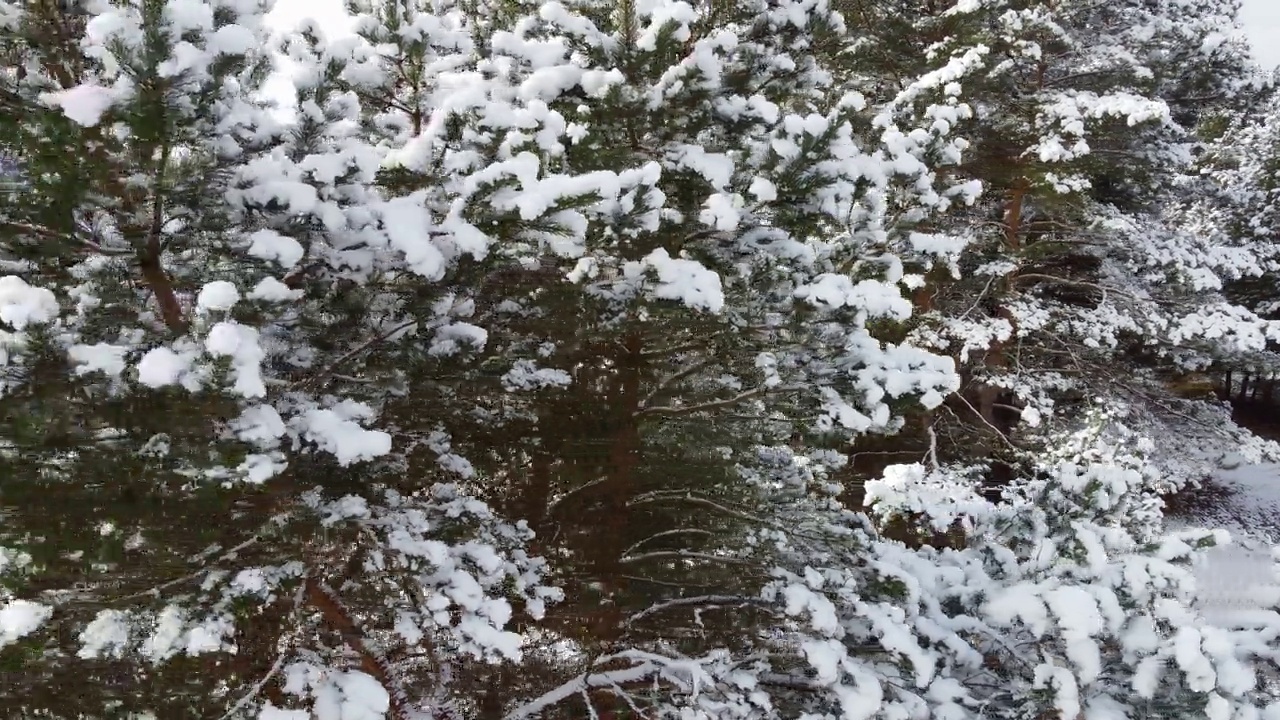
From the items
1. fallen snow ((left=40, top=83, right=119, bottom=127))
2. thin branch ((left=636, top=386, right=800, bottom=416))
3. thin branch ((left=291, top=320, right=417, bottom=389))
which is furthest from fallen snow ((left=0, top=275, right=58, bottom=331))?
thin branch ((left=636, top=386, right=800, bottom=416))

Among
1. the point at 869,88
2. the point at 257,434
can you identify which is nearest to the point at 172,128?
the point at 257,434

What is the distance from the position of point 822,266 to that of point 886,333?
3.54 meters

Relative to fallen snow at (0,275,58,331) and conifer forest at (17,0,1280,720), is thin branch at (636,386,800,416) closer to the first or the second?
conifer forest at (17,0,1280,720)

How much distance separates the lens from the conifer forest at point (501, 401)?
2.62m

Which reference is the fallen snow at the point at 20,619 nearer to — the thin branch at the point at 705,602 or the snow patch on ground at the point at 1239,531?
the thin branch at the point at 705,602

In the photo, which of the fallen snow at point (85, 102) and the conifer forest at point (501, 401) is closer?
the fallen snow at point (85, 102)

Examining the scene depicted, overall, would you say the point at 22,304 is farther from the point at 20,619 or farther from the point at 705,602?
the point at 705,602

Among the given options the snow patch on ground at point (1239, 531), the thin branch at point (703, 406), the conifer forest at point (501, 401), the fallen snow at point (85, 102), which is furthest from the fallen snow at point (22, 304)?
the snow patch on ground at point (1239, 531)

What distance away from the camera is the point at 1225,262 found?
875 cm

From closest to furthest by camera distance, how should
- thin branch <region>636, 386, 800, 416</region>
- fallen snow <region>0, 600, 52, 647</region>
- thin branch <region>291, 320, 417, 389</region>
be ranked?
fallen snow <region>0, 600, 52, 647</region> < thin branch <region>291, 320, 417, 389</region> < thin branch <region>636, 386, 800, 416</region>

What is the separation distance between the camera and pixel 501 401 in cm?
430

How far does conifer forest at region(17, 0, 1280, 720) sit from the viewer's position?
103 inches

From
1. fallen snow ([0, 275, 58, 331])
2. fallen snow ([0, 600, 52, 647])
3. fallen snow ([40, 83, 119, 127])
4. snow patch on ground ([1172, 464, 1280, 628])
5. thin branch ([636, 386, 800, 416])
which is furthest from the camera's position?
snow patch on ground ([1172, 464, 1280, 628])

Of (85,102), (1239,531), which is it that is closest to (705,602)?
(85,102)
